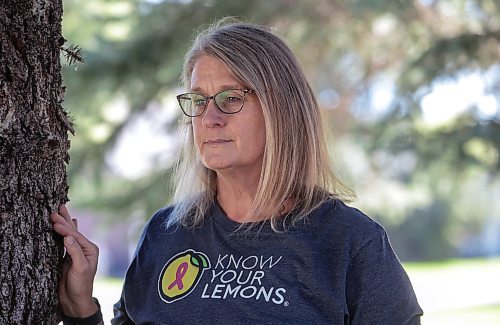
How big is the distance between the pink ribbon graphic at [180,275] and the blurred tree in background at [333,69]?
350cm

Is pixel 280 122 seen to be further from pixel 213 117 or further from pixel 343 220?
pixel 343 220

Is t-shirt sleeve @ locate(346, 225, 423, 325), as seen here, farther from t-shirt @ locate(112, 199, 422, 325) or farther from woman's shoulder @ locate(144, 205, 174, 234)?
woman's shoulder @ locate(144, 205, 174, 234)

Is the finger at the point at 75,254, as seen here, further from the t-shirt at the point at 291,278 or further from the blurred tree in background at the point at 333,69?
the blurred tree in background at the point at 333,69

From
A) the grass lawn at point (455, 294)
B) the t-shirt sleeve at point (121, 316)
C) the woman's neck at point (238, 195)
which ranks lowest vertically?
the t-shirt sleeve at point (121, 316)

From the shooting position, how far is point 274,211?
220 centimetres

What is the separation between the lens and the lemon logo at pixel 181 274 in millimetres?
2168

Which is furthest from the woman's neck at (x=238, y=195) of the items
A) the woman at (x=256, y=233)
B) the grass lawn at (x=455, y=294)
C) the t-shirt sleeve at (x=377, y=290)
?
the grass lawn at (x=455, y=294)

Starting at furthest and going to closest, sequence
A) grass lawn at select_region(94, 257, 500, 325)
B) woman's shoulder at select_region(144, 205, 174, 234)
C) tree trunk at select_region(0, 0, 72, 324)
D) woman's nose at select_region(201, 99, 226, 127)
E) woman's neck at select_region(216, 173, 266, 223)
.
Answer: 1. grass lawn at select_region(94, 257, 500, 325)
2. woman's shoulder at select_region(144, 205, 174, 234)
3. woman's neck at select_region(216, 173, 266, 223)
4. woman's nose at select_region(201, 99, 226, 127)
5. tree trunk at select_region(0, 0, 72, 324)

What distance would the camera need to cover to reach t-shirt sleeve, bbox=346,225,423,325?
2.02 metres

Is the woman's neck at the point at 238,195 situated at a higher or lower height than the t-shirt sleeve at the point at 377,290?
higher

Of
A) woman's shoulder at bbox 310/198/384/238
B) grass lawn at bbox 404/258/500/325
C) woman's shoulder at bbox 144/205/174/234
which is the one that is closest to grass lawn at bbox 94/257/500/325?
grass lawn at bbox 404/258/500/325

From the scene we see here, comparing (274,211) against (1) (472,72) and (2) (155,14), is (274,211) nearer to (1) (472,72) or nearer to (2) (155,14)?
(1) (472,72)

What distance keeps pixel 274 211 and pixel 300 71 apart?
1.40 ft

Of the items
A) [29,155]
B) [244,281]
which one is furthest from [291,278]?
[29,155]
